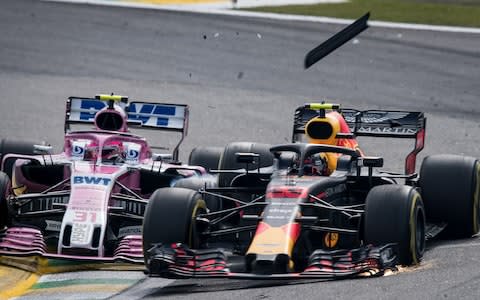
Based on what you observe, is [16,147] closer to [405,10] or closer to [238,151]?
[238,151]

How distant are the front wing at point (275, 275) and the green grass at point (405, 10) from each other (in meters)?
17.6

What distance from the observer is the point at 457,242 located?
14.2m

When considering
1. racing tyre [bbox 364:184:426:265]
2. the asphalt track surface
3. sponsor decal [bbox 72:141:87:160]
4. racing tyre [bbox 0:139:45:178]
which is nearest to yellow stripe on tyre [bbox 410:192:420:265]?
racing tyre [bbox 364:184:426:265]

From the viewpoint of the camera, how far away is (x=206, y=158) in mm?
16828

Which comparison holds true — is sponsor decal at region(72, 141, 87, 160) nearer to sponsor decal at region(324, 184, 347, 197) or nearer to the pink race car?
the pink race car

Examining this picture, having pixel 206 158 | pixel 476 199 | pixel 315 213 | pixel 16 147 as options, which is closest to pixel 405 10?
pixel 206 158

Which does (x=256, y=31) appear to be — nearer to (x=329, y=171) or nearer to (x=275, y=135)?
(x=275, y=135)

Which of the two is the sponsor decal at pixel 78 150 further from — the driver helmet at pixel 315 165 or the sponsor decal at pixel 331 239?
the sponsor decal at pixel 331 239

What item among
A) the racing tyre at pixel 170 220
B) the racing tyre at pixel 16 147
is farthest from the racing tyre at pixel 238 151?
the racing tyre at pixel 170 220

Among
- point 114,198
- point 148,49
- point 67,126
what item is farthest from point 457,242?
point 148,49

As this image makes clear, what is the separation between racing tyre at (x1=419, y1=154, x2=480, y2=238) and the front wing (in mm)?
1949

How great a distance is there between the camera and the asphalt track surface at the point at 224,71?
71.6 ft

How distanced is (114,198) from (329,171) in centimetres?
212

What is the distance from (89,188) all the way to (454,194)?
353 cm
